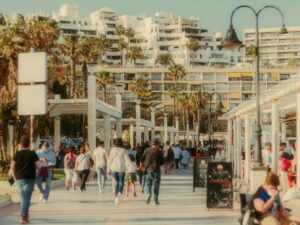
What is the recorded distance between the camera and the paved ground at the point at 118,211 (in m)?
14.3

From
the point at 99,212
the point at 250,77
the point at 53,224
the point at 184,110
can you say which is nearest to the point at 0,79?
the point at 99,212

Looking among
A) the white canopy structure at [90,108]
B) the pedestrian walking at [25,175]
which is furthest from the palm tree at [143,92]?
the pedestrian walking at [25,175]

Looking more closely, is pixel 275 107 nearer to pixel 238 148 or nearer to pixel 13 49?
pixel 238 148

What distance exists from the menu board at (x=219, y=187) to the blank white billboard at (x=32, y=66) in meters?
4.19

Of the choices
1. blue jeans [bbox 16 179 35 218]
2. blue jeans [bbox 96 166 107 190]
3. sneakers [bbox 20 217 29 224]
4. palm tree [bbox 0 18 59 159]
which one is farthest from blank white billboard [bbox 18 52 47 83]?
palm tree [bbox 0 18 59 159]

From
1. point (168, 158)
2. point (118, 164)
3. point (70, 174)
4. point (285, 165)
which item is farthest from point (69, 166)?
point (168, 158)

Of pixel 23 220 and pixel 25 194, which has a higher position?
pixel 25 194

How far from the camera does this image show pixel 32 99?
47.5 ft

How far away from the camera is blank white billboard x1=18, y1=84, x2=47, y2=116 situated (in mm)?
14197

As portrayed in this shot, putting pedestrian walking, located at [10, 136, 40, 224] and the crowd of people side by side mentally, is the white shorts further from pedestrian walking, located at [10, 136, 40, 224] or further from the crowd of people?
pedestrian walking, located at [10, 136, 40, 224]

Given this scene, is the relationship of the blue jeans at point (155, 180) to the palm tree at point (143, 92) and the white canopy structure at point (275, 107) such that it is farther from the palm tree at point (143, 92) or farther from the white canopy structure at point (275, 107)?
the palm tree at point (143, 92)

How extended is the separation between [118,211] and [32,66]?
3.54 meters

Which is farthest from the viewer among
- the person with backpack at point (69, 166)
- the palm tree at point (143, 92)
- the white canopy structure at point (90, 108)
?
the palm tree at point (143, 92)

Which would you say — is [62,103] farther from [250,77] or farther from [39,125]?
[250,77]
